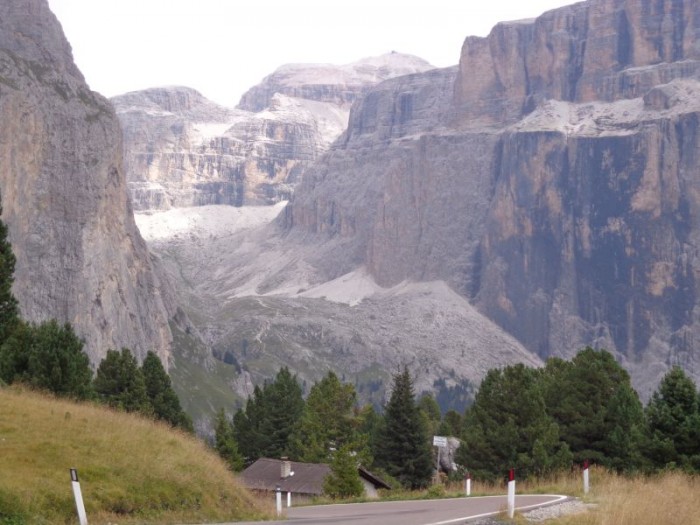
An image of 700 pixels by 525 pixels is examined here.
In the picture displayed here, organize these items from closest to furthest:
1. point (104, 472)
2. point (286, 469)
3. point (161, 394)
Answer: point (104, 472) → point (286, 469) → point (161, 394)

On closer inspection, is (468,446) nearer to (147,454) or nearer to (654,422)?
(654,422)

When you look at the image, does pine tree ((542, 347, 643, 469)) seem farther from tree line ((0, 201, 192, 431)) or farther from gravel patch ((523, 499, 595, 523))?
gravel patch ((523, 499, 595, 523))

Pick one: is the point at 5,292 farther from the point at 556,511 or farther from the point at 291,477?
the point at 556,511

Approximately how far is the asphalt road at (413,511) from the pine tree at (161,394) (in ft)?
108

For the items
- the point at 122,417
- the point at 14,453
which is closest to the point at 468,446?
the point at 122,417

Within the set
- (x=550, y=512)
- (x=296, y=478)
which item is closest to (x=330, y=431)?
(x=296, y=478)

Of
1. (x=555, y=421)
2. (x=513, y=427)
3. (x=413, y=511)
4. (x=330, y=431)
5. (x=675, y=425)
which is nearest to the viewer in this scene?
(x=413, y=511)

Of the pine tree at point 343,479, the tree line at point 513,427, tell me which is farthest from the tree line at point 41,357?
the tree line at point 513,427

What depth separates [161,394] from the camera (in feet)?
223

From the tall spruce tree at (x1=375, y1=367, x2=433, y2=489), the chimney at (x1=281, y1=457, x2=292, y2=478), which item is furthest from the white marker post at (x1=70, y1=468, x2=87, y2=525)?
the tall spruce tree at (x1=375, y1=367, x2=433, y2=489)

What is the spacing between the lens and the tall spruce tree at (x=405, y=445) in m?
72.2

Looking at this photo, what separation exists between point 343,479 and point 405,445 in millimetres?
22674

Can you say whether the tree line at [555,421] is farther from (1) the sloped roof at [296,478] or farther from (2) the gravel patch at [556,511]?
(2) the gravel patch at [556,511]

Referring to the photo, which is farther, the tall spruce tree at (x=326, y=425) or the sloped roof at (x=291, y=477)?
the tall spruce tree at (x=326, y=425)
